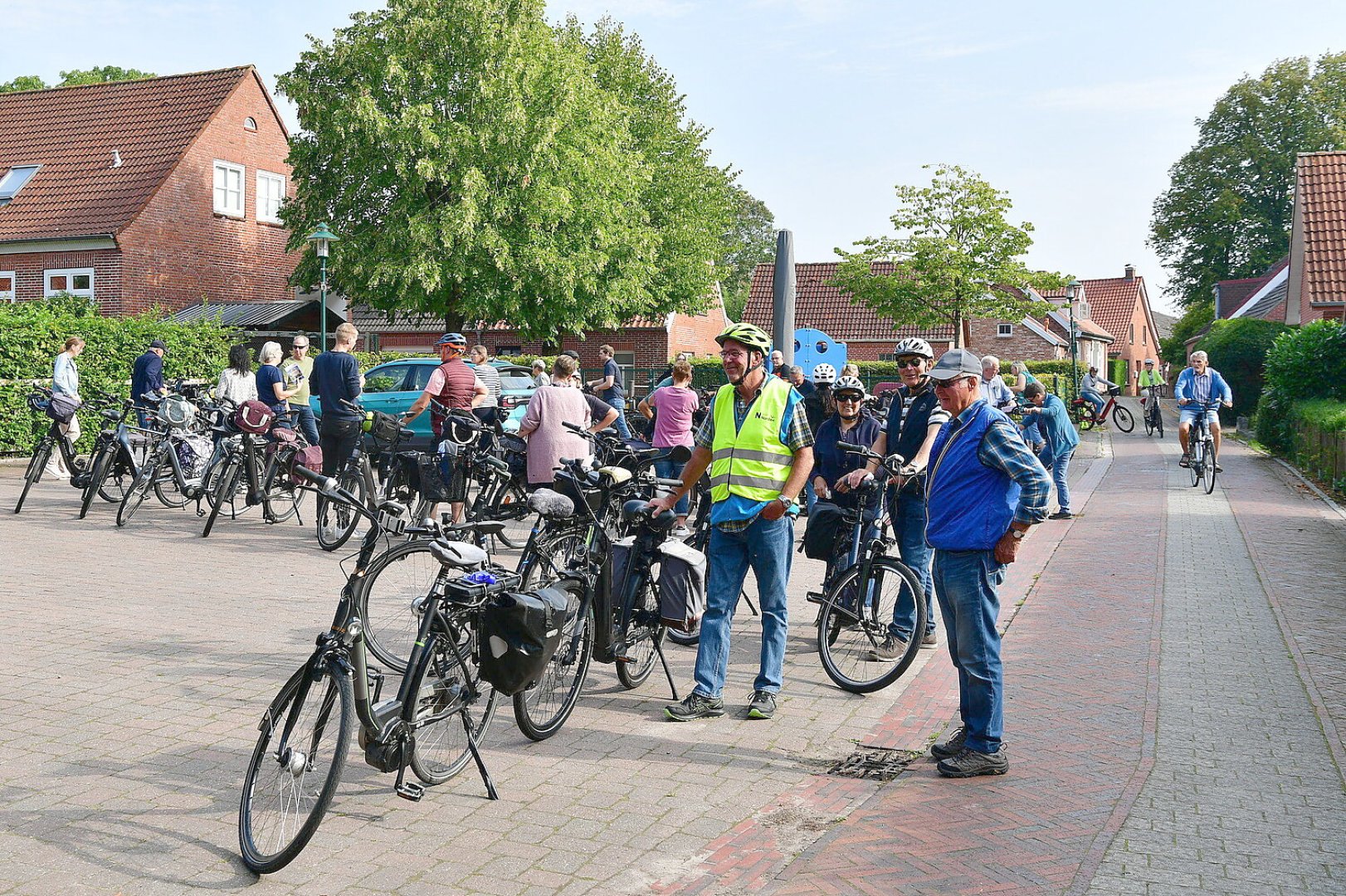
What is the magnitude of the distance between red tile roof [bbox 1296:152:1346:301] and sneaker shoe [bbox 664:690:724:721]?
85.5 ft

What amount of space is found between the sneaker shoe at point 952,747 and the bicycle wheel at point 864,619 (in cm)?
121

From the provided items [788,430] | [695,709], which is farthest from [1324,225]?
[695,709]

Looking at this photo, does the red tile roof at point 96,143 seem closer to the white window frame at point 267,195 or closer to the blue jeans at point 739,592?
the white window frame at point 267,195

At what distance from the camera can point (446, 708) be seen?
482 cm

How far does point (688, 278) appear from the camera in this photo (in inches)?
1800

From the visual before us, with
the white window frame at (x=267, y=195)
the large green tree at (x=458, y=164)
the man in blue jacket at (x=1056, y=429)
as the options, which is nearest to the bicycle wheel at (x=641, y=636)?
the man in blue jacket at (x=1056, y=429)

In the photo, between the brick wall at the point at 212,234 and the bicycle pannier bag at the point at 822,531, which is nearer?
the bicycle pannier bag at the point at 822,531

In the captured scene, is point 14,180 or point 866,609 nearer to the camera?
point 866,609

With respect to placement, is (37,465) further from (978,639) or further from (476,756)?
(978,639)

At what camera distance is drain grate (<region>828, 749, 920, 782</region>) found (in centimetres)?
544

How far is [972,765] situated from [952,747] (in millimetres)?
170

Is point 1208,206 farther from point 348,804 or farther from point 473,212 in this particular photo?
point 348,804

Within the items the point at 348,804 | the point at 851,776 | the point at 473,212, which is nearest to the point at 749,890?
the point at 851,776

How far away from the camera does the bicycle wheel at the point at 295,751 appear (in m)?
4.19
